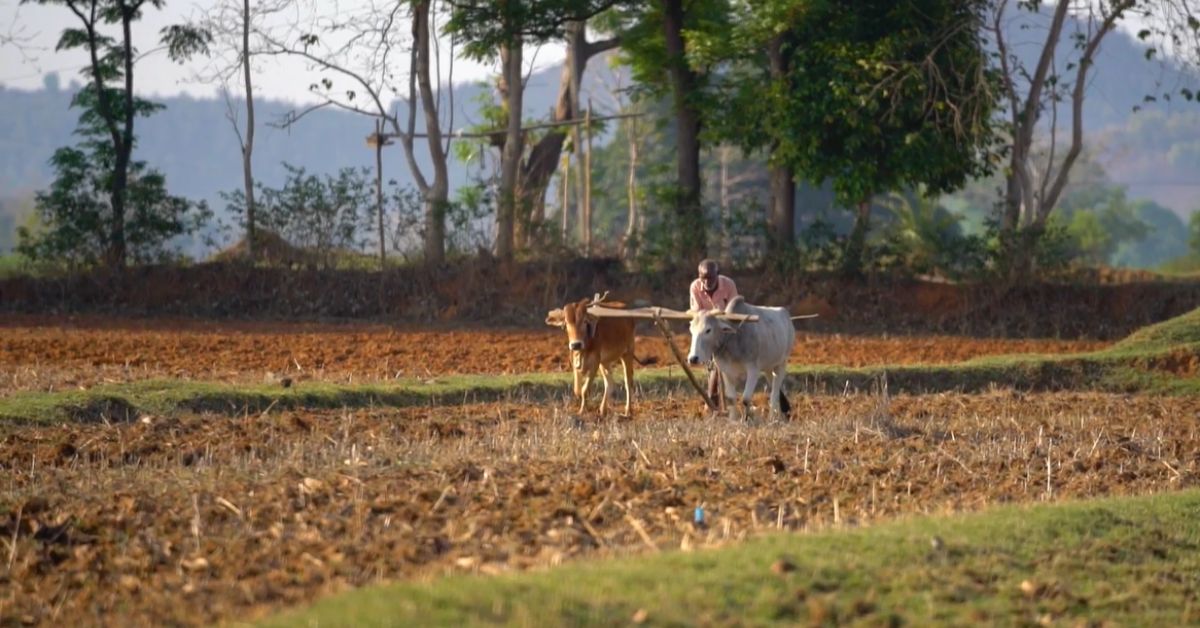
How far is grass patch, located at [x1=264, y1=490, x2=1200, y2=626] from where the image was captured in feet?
21.5

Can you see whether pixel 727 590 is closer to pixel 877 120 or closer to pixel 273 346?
pixel 273 346

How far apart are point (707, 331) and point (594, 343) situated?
4.87 ft

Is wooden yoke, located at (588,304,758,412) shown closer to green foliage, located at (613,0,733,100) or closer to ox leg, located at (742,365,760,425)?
ox leg, located at (742,365,760,425)

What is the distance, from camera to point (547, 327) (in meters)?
24.5

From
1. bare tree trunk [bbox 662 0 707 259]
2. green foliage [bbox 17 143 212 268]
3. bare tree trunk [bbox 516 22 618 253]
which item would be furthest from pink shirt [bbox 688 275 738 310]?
green foliage [bbox 17 143 212 268]

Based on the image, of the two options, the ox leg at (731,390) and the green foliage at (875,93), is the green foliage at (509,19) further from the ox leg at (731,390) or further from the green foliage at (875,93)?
the ox leg at (731,390)

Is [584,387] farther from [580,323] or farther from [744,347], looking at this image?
[744,347]

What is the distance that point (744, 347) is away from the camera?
547 inches

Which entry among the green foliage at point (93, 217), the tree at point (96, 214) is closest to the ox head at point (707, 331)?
the tree at point (96, 214)

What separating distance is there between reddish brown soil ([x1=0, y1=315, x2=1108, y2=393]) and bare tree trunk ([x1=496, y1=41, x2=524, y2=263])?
10.8 feet

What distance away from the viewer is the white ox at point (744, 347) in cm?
1358

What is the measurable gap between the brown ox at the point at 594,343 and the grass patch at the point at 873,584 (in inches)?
239

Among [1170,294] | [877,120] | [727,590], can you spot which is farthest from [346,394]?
[1170,294]

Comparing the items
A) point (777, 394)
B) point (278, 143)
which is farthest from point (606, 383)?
point (278, 143)
